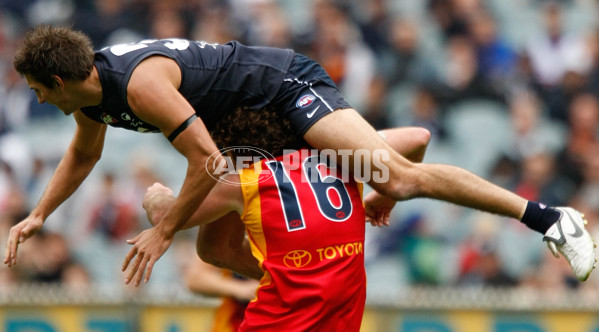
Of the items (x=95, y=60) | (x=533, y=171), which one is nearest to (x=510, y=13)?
(x=533, y=171)

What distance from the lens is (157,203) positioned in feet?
17.2

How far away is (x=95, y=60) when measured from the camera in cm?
515

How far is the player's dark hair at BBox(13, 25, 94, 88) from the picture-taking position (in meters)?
5.01

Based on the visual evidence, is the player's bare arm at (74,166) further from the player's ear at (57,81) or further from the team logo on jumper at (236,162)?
the team logo on jumper at (236,162)

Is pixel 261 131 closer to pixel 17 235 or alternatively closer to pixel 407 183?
pixel 407 183

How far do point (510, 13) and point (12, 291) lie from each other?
258 inches

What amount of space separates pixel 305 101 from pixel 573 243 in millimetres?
1585

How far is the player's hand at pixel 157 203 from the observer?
5.19m

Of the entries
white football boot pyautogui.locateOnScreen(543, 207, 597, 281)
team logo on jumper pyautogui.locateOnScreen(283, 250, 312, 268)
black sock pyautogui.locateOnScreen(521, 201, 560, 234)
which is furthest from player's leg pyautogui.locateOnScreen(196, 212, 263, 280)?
white football boot pyautogui.locateOnScreen(543, 207, 597, 281)

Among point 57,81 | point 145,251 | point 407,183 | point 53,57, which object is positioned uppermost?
point 53,57

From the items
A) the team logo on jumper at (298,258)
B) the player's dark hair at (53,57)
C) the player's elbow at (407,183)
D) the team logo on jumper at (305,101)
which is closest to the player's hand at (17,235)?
the player's dark hair at (53,57)

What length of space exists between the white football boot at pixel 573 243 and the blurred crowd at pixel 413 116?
364 centimetres

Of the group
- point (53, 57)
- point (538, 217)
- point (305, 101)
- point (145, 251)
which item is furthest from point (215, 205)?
point (538, 217)

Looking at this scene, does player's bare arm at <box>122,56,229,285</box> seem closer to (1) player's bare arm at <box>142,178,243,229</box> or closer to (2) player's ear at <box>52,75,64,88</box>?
(1) player's bare arm at <box>142,178,243,229</box>
